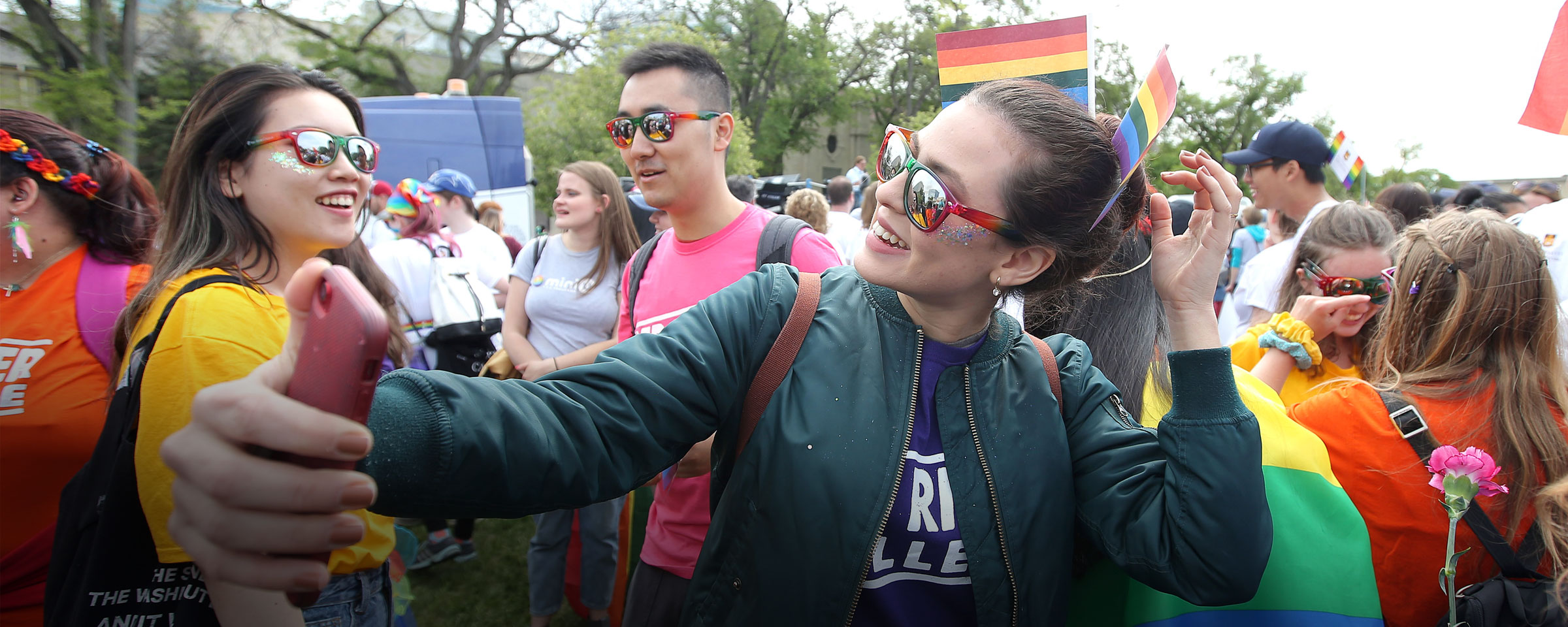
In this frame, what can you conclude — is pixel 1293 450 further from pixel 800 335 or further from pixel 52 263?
pixel 52 263

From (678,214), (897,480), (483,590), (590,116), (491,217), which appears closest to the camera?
(897,480)

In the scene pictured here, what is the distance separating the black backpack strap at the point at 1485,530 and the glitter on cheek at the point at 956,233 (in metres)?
1.24

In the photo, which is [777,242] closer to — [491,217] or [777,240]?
[777,240]

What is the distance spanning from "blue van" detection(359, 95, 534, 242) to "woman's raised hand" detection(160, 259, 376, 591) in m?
9.16

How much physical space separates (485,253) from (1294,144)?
5495 mm

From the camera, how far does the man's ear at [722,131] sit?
9.30 feet

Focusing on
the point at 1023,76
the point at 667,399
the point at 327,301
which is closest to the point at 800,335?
the point at 667,399

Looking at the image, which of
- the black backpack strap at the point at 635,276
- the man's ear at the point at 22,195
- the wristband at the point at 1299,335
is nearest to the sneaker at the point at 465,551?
the black backpack strap at the point at 635,276

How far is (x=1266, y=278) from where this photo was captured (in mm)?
4023

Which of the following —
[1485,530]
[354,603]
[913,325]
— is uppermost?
[913,325]

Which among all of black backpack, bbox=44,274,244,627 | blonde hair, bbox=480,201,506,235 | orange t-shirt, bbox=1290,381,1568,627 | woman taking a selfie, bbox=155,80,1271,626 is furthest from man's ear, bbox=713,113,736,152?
blonde hair, bbox=480,201,506,235

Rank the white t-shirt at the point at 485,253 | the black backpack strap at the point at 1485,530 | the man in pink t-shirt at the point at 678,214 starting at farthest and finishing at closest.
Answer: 1. the white t-shirt at the point at 485,253
2. the man in pink t-shirt at the point at 678,214
3. the black backpack strap at the point at 1485,530

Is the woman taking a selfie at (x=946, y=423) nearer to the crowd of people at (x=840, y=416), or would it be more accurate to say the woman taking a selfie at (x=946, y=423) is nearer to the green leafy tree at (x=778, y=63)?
the crowd of people at (x=840, y=416)

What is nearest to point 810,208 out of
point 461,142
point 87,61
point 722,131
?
point 722,131
